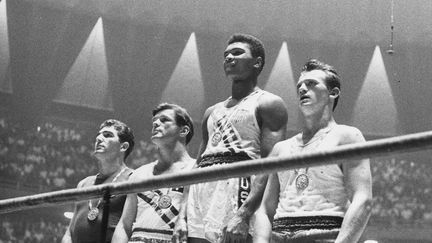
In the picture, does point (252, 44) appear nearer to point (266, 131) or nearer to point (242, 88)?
point (242, 88)

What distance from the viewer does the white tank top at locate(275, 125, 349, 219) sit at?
114 inches

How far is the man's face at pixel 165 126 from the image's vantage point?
424cm

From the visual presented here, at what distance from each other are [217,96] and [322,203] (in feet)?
44.6

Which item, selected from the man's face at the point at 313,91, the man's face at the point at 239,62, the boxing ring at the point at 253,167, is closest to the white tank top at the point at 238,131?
the man's face at the point at 239,62

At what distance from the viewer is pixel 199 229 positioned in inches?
136

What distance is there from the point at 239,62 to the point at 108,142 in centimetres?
139

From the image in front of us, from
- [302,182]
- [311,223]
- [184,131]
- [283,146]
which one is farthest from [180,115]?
[311,223]

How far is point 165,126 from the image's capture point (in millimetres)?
4281

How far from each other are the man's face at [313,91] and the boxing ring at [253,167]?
4.22 ft

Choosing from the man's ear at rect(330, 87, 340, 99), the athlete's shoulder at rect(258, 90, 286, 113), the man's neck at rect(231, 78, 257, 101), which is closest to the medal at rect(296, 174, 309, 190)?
the man's ear at rect(330, 87, 340, 99)

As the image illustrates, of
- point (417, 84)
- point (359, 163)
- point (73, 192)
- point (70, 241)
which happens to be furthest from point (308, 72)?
point (417, 84)

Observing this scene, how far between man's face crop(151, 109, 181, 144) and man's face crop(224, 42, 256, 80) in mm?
657

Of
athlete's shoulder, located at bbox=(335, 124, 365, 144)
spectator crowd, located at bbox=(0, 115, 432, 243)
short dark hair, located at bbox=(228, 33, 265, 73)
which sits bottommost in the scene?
athlete's shoulder, located at bbox=(335, 124, 365, 144)

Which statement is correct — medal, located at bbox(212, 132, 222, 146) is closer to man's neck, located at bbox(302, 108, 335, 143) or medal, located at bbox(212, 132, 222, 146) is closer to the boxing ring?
man's neck, located at bbox(302, 108, 335, 143)
